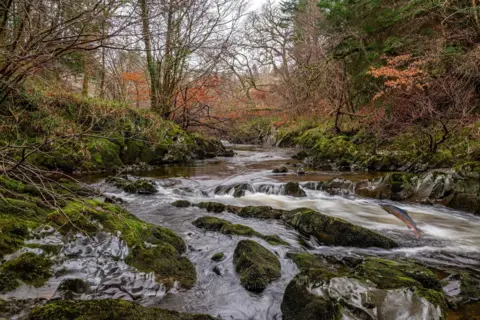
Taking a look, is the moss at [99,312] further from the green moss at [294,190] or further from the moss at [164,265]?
the green moss at [294,190]

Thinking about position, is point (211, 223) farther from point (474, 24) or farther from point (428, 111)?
point (474, 24)

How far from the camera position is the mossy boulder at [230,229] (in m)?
4.27

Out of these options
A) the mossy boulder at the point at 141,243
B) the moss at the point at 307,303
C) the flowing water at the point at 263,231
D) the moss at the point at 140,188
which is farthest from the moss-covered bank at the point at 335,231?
the moss at the point at 140,188

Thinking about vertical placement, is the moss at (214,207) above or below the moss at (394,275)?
below

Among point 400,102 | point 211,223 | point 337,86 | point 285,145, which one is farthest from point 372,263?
point 285,145

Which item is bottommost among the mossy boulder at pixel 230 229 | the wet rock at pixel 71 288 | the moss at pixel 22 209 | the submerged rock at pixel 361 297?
the mossy boulder at pixel 230 229

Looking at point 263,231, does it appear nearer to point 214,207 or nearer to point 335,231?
point 335,231

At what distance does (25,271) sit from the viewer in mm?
2518

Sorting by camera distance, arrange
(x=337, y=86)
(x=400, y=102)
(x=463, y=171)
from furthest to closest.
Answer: (x=337, y=86) < (x=400, y=102) < (x=463, y=171)

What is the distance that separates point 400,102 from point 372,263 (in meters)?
8.53

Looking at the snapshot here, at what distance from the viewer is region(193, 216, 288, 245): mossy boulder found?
4.27 meters

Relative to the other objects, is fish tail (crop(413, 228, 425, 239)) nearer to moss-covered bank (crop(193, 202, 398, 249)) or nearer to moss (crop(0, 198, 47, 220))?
moss-covered bank (crop(193, 202, 398, 249))

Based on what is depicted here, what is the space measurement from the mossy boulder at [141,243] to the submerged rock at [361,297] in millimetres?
1165

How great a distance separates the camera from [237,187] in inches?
313
